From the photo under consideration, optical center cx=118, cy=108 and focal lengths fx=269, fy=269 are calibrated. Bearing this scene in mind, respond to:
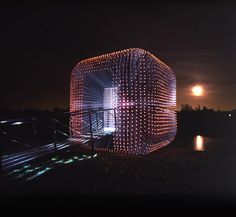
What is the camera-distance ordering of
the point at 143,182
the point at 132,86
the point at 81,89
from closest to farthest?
the point at 143,182 < the point at 132,86 < the point at 81,89

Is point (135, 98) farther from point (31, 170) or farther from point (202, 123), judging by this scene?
point (202, 123)

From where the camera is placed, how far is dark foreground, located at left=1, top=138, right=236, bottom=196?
3.92 m

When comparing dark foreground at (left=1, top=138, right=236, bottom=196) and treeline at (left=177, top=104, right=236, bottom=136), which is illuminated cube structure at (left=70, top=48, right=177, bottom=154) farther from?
treeline at (left=177, top=104, right=236, bottom=136)

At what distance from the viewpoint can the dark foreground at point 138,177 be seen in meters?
3.92

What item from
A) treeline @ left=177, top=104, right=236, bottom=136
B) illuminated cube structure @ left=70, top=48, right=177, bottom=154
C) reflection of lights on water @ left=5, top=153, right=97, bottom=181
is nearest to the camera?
reflection of lights on water @ left=5, top=153, right=97, bottom=181

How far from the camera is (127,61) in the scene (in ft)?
20.7

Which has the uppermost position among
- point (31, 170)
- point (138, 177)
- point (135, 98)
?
point (135, 98)

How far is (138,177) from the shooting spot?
14.7 ft

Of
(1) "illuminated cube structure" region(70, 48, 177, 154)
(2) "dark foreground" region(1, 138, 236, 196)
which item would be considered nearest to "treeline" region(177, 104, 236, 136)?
(1) "illuminated cube structure" region(70, 48, 177, 154)

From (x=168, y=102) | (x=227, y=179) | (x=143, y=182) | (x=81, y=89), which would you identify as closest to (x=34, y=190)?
(x=143, y=182)

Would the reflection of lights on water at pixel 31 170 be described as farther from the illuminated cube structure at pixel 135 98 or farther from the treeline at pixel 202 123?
the treeline at pixel 202 123

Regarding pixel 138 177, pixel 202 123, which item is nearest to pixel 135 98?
pixel 138 177

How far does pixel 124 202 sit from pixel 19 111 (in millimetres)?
4500

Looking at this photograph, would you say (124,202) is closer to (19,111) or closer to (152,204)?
(152,204)
